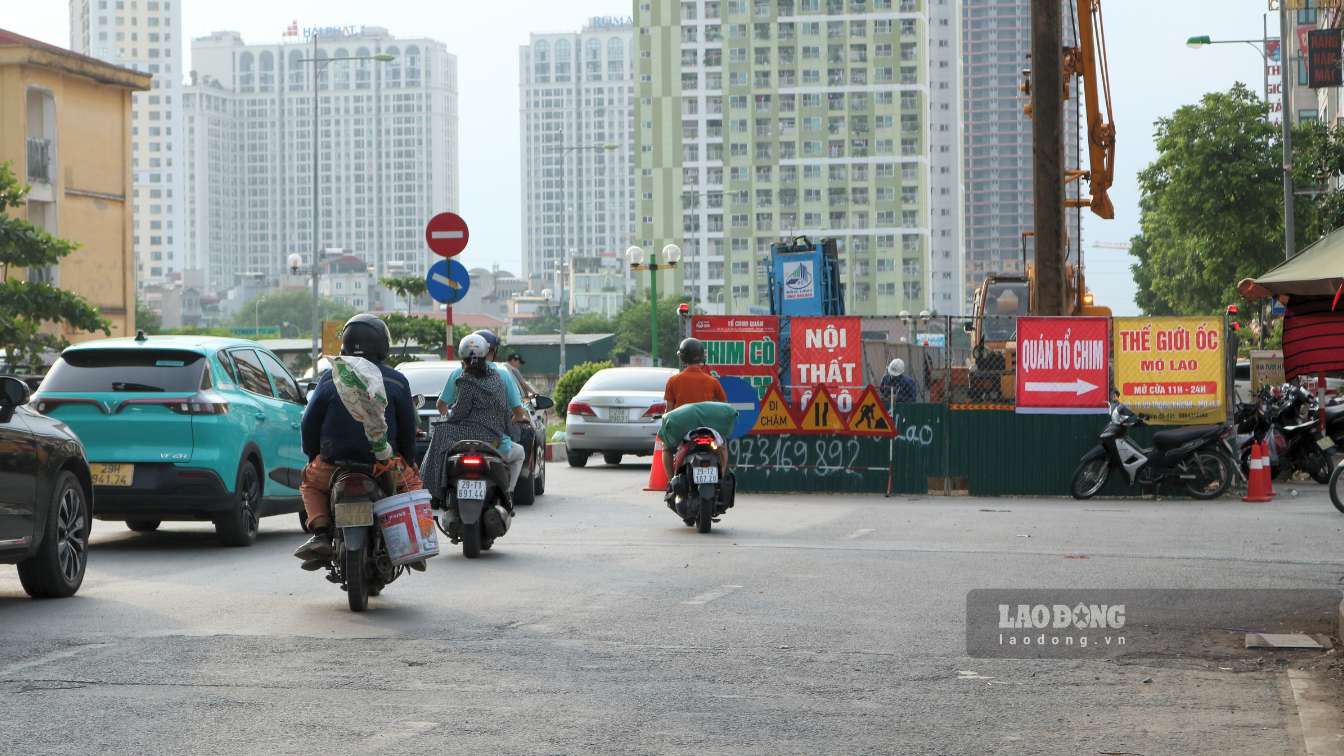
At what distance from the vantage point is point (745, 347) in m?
22.6

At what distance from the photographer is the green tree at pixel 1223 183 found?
50.6 metres

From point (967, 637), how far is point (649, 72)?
160623mm

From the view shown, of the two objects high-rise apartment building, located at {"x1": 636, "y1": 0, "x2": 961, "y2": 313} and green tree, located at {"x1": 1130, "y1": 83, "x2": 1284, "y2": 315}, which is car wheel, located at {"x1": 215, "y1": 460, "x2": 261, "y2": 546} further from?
high-rise apartment building, located at {"x1": 636, "y1": 0, "x2": 961, "y2": 313}

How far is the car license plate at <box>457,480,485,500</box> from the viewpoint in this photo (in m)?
13.3

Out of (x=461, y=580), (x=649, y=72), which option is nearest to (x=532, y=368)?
(x=649, y=72)

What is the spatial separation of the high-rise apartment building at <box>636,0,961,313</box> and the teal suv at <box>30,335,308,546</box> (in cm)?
14694

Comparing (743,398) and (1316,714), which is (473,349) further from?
(743,398)

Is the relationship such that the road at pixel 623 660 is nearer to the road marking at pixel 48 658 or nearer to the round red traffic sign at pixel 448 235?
the road marking at pixel 48 658

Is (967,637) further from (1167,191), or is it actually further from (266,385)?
(1167,191)

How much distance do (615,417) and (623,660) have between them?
18.6 metres

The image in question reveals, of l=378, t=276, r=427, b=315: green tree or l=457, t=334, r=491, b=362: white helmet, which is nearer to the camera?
l=457, t=334, r=491, b=362: white helmet

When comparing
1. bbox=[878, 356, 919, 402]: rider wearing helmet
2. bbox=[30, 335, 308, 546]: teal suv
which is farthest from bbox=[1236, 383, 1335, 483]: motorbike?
bbox=[30, 335, 308, 546]: teal suv

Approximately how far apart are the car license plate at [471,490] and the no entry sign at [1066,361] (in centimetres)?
1004

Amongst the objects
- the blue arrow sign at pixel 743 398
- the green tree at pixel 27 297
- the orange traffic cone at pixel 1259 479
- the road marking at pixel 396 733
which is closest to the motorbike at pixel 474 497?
the road marking at pixel 396 733
